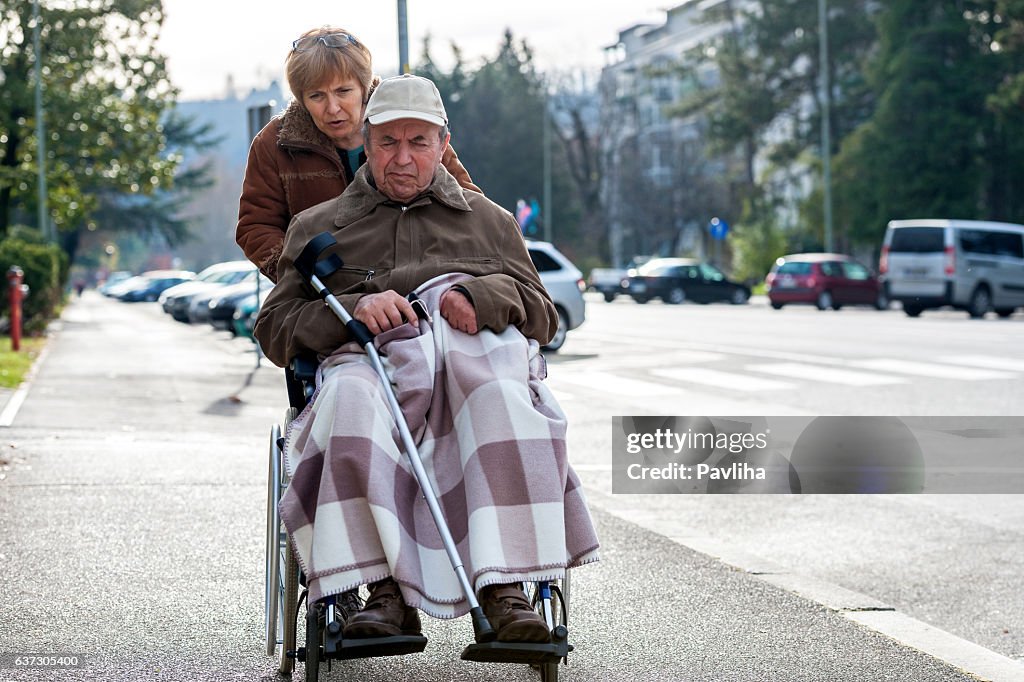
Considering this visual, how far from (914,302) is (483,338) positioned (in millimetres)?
29562

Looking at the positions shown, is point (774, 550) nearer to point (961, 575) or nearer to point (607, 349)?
point (961, 575)

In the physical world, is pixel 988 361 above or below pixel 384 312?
below

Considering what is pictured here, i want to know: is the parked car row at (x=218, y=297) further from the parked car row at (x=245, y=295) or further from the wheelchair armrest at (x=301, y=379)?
the wheelchair armrest at (x=301, y=379)

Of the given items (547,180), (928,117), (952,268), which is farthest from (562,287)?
(547,180)

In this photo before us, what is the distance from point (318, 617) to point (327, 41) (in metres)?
1.79

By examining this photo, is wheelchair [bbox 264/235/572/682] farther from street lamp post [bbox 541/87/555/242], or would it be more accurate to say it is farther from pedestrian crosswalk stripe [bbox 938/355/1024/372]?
street lamp post [bbox 541/87/555/242]

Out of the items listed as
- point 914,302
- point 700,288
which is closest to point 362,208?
point 914,302

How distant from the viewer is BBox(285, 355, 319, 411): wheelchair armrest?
3.98 meters

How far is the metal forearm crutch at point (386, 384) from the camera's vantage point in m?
3.58

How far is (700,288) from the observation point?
47.8 metres

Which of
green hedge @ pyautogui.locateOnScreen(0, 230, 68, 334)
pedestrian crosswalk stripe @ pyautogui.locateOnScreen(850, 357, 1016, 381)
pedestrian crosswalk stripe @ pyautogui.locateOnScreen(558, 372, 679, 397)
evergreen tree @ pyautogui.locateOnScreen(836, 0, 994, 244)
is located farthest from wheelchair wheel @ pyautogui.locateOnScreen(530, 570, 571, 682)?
evergreen tree @ pyautogui.locateOnScreen(836, 0, 994, 244)

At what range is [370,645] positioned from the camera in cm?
356

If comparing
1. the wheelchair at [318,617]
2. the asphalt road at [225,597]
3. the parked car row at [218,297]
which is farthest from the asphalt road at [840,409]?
the parked car row at [218,297]

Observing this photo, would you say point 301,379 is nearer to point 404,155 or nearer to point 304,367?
point 304,367
